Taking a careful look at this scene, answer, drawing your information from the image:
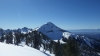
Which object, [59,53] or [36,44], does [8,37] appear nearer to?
[36,44]

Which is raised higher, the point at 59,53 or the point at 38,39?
the point at 38,39

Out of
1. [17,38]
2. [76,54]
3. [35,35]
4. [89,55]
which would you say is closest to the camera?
[76,54]

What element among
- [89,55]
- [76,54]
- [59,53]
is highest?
[76,54]

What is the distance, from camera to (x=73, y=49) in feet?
95.5

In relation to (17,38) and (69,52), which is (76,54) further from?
(17,38)

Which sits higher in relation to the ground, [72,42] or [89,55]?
[72,42]

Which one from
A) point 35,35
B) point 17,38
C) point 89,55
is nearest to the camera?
point 35,35

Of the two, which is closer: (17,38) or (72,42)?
(72,42)

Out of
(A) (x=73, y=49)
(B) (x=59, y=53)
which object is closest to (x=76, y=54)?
(A) (x=73, y=49)

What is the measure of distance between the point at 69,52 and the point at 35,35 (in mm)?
22863

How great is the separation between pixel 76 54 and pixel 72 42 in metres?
3.07

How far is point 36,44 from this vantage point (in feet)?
165

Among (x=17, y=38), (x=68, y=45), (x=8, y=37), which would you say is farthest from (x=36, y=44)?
(x=8, y=37)

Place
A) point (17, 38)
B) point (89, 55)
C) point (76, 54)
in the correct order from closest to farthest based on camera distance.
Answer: point (76, 54)
point (17, 38)
point (89, 55)
